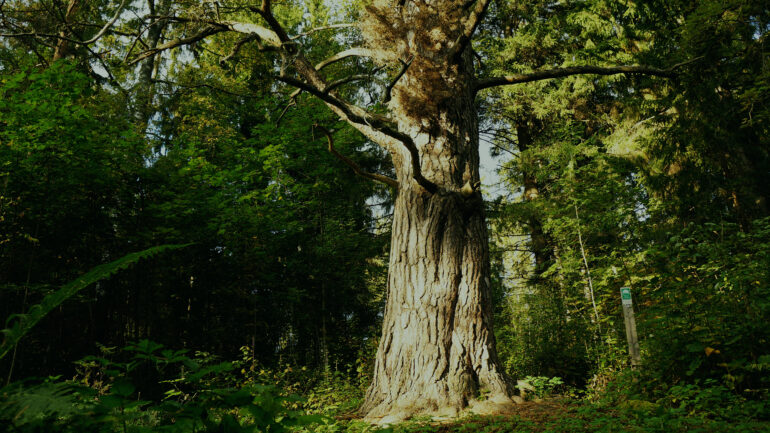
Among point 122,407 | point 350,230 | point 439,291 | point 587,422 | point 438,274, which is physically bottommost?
point 587,422

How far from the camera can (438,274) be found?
432 centimetres

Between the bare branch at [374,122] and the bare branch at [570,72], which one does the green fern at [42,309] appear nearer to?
the bare branch at [374,122]

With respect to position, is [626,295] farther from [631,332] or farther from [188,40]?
[188,40]

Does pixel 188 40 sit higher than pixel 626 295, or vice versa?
pixel 188 40

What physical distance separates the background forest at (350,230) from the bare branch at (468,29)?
0.95m

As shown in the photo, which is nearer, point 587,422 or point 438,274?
point 587,422

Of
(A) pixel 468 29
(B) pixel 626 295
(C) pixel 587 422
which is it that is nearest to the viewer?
(C) pixel 587 422

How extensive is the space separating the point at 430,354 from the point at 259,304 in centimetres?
644

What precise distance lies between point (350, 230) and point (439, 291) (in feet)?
21.8

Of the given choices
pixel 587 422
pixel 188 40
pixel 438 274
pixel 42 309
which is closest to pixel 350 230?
pixel 188 40

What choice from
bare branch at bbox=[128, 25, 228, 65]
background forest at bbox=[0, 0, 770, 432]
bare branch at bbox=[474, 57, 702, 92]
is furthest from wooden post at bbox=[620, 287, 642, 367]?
bare branch at bbox=[128, 25, 228, 65]

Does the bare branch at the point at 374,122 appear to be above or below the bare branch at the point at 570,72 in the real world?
below

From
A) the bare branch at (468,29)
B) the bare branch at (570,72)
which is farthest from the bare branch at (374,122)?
the bare branch at (570,72)

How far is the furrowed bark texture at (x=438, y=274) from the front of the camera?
401cm
